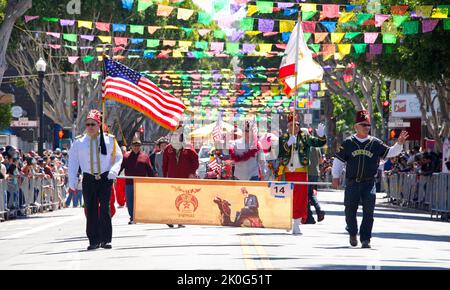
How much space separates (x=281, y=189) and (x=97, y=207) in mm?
3902

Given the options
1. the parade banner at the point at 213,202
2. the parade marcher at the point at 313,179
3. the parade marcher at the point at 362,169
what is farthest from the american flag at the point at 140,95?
the parade marcher at the point at 313,179

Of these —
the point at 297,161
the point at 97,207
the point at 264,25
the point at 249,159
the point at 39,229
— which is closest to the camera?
the point at 97,207

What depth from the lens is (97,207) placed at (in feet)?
60.2

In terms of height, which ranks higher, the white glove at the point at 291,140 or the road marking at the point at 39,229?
the white glove at the point at 291,140

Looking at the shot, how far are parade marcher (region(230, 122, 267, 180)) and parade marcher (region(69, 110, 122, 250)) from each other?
20.4ft

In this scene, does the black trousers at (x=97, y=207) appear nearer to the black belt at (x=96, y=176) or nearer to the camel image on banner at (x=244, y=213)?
the black belt at (x=96, y=176)

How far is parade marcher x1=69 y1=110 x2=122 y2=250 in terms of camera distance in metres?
18.2

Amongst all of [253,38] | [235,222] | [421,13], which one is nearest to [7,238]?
[235,222]

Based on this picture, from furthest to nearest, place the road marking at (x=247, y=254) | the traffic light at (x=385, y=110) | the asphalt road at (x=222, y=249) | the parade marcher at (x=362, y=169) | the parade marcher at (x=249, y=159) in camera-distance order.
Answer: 1. the traffic light at (x=385, y=110)
2. the parade marcher at (x=249, y=159)
3. the parade marcher at (x=362, y=169)
4. the asphalt road at (x=222, y=249)
5. the road marking at (x=247, y=254)

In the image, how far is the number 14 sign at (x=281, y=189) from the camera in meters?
21.0

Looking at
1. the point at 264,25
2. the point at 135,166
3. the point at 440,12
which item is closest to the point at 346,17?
the point at 440,12

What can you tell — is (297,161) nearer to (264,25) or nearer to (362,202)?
Answer: (362,202)

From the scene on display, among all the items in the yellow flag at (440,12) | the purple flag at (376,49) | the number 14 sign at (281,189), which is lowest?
the number 14 sign at (281,189)

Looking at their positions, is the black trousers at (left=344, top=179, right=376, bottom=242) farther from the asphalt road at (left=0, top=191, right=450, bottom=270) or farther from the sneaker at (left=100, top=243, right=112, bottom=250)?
the sneaker at (left=100, top=243, right=112, bottom=250)
